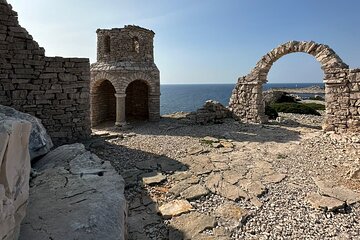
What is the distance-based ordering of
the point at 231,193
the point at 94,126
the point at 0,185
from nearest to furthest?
the point at 0,185 → the point at 231,193 → the point at 94,126

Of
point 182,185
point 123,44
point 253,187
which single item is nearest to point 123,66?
point 123,44

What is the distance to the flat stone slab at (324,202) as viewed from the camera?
4.68m

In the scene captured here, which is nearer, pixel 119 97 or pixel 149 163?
pixel 149 163

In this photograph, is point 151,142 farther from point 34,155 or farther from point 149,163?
point 34,155

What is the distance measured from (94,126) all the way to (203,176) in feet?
32.0

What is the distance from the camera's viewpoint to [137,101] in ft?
55.4

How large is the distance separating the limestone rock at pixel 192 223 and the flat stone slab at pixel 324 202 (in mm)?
1951

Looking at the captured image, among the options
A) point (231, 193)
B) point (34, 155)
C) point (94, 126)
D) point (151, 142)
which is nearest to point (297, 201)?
point (231, 193)

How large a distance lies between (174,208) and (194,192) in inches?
29.8

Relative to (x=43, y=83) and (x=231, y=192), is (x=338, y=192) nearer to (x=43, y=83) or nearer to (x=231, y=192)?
(x=231, y=192)

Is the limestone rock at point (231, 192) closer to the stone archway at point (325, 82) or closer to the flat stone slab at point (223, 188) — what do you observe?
the flat stone slab at point (223, 188)

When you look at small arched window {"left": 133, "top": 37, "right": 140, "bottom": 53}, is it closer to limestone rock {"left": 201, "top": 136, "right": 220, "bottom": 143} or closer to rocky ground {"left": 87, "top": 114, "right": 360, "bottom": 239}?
rocky ground {"left": 87, "top": 114, "right": 360, "bottom": 239}

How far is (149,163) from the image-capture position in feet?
24.2

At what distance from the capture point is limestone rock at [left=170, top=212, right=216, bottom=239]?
163 inches
